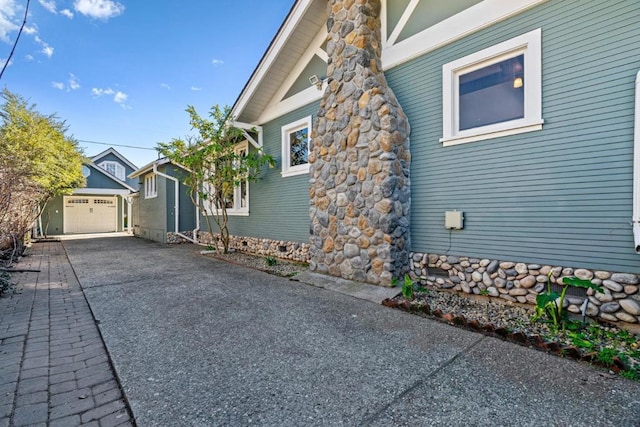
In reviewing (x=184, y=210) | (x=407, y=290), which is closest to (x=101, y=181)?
(x=184, y=210)

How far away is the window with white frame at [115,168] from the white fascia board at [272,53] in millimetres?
20166

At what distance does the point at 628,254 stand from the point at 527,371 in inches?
79.6

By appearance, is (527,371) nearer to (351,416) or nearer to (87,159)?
(351,416)

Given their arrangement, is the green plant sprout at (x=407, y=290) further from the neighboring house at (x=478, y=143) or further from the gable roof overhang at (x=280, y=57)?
the gable roof overhang at (x=280, y=57)

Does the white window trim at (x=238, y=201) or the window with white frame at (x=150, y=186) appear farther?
the window with white frame at (x=150, y=186)

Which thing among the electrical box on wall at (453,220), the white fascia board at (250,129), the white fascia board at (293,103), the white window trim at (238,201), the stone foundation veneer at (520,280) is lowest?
the stone foundation veneer at (520,280)

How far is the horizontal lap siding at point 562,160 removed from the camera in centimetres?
334

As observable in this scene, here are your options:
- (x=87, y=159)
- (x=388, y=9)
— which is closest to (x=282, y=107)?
(x=388, y=9)

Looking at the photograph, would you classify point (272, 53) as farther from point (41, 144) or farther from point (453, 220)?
point (41, 144)

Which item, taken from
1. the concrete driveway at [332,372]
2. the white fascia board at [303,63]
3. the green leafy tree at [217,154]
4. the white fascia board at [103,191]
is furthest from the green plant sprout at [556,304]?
the white fascia board at [103,191]

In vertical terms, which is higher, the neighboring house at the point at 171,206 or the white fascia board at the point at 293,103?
the white fascia board at the point at 293,103

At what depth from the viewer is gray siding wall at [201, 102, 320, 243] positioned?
7232 mm

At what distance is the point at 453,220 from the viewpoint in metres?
4.60

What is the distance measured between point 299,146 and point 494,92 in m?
4.43
